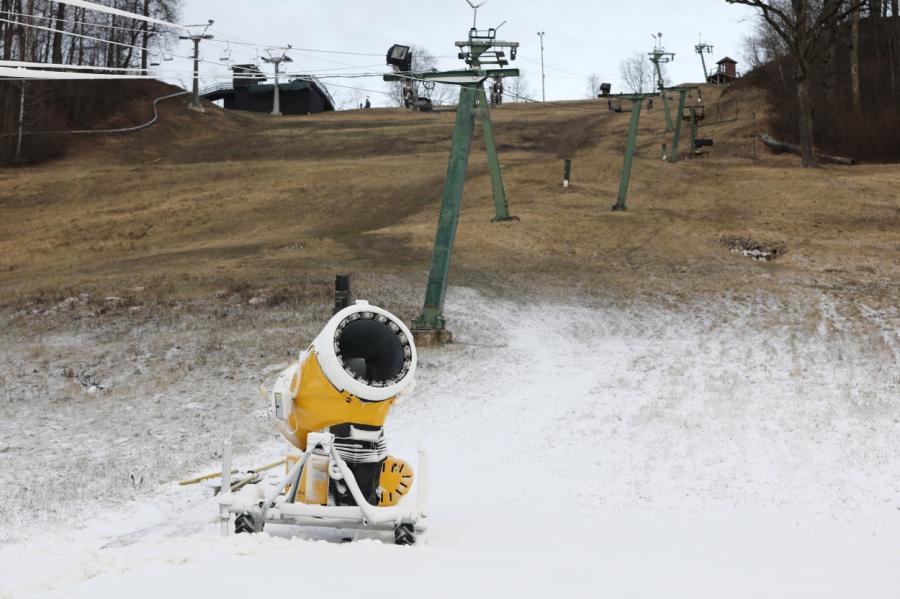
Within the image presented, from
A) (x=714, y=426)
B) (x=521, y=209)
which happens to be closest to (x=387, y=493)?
(x=714, y=426)

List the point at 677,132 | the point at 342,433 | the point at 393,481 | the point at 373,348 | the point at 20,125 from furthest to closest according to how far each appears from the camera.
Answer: the point at 20,125 → the point at 677,132 → the point at 393,481 → the point at 373,348 → the point at 342,433

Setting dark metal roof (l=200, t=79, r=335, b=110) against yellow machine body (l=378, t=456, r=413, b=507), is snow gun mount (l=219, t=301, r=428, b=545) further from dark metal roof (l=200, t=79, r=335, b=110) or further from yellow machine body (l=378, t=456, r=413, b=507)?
dark metal roof (l=200, t=79, r=335, b=110)

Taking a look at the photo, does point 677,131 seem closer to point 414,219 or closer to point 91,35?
point 414,219

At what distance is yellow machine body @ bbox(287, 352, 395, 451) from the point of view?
8.01m

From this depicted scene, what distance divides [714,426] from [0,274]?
80.0 feet

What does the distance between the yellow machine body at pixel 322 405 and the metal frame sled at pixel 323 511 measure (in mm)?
292

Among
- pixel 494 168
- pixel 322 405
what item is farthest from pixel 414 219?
pixel 322 405

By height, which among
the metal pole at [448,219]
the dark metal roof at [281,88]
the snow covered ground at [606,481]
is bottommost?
the snow covered ground at [606,481]

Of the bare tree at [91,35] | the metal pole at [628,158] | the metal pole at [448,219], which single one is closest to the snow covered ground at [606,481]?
the metal pole at [448,219]

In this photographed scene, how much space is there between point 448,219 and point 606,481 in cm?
1032

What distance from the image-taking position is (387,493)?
835 cm

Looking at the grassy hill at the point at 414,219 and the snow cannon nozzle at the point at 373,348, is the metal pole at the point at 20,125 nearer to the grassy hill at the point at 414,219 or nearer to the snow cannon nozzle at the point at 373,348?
the grassy hill at the point at 414,219

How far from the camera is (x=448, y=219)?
21.6 metres

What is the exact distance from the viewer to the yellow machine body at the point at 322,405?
8.01m
